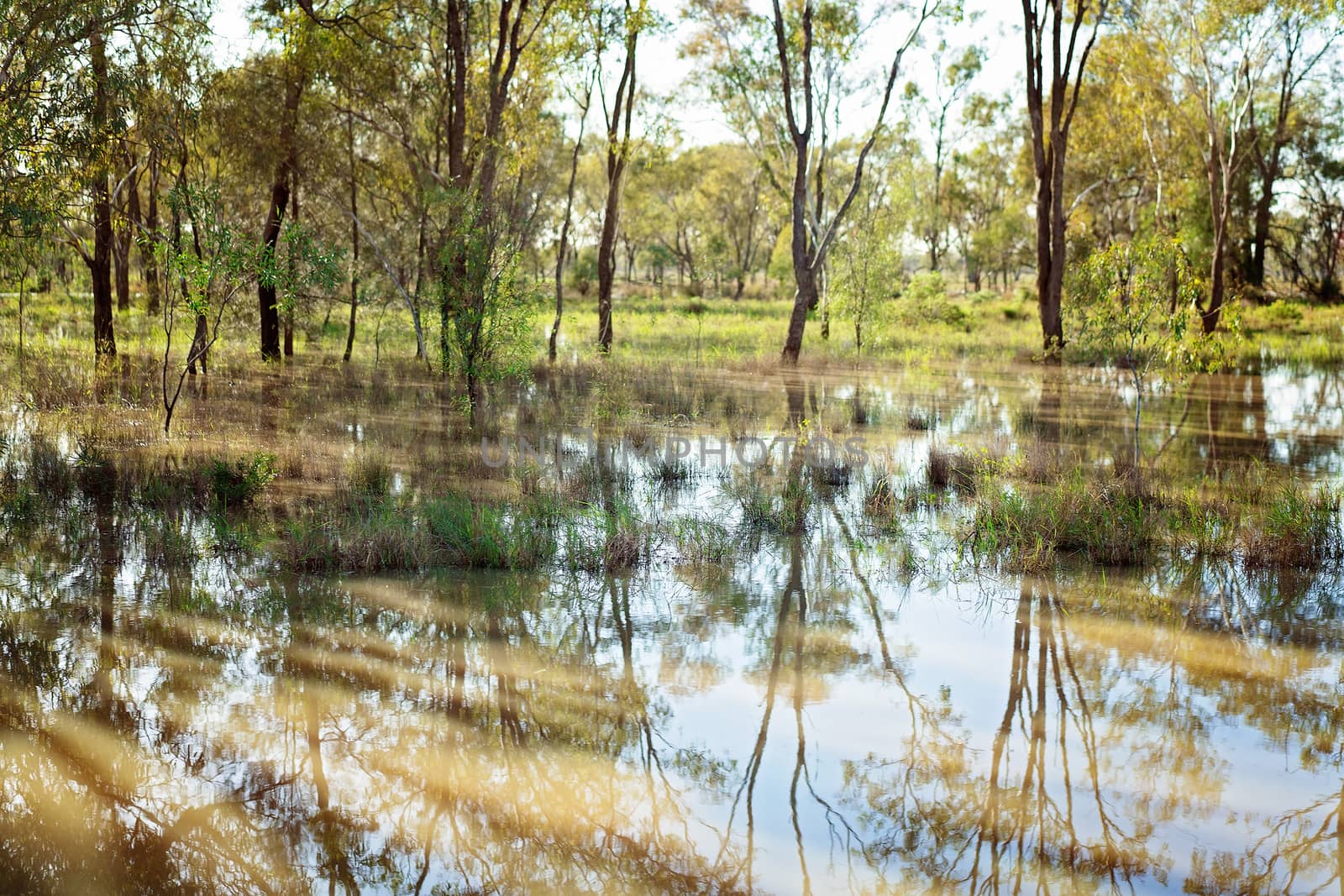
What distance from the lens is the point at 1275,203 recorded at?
3591cm

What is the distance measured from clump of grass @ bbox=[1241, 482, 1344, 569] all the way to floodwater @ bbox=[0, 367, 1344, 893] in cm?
23

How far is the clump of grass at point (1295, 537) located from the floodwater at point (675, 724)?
0.23 metres

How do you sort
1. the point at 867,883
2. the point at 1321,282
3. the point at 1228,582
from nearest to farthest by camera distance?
the point at 867,883 < the point at 1228,582 < the point at 1321,282

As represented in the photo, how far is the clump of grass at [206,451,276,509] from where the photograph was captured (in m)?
8.83

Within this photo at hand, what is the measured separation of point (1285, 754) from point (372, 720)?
4381 mm

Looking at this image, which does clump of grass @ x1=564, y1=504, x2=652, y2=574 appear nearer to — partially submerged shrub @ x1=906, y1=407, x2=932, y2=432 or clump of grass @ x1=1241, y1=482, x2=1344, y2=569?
clump of grass @ x1=1241, y1=482, x2=1344, y2=569

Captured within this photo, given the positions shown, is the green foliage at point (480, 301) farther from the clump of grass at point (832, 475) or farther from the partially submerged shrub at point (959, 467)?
the partially submerged shrub at point (959, 467)

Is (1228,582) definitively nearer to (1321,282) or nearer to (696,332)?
(696,332)

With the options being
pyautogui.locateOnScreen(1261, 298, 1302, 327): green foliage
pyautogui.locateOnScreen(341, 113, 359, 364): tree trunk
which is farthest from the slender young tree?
pyautogui.locateOnScreen(1261, 298, 1302, 327): green foliage

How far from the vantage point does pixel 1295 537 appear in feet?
24.7

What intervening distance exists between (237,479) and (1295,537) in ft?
28.4

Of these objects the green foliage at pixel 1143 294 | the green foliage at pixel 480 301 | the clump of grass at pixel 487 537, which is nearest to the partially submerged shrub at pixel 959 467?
the green foliage at pixel 1143 294

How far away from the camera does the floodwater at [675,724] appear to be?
13.0ft

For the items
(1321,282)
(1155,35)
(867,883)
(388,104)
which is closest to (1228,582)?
(867,883)
